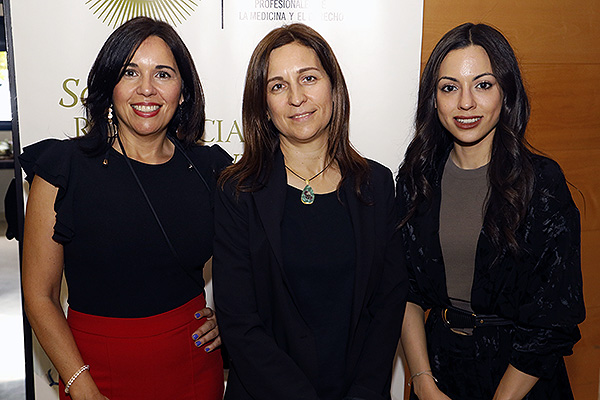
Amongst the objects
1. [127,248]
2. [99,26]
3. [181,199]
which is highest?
[99,26]

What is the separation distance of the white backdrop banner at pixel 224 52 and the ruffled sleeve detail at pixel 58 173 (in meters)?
0.70

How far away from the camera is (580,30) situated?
2.62 m

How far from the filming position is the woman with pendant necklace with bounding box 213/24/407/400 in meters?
1.66

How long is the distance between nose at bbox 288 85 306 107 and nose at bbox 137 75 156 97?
0.45 meters

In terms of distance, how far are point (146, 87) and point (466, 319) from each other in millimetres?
1301

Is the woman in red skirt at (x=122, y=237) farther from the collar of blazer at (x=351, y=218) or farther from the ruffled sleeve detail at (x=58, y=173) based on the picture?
the collar of blazer at (x=351, y=218)

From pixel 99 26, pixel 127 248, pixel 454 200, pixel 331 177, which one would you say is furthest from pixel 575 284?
pixel 99 26

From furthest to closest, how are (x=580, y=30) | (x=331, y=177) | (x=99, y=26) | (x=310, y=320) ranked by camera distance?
(x=580, y=30) < (x=99, y=26) < (x=331, y=177) < (x=310, y=320)

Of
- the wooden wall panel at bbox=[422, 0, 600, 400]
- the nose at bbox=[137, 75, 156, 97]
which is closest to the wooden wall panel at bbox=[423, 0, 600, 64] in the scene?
the wooden wall panel at bbox=[422, 0, 600, 400]

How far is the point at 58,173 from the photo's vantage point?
5.58 ft

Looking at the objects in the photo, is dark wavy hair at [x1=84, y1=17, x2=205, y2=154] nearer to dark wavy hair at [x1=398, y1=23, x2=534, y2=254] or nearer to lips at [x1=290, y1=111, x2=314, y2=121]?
lips at [x1=290, y1=111, x2=314, y2=121]

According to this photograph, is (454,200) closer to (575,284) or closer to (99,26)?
(575,284)

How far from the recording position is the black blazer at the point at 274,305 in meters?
1.65

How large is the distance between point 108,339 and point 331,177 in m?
0.89
